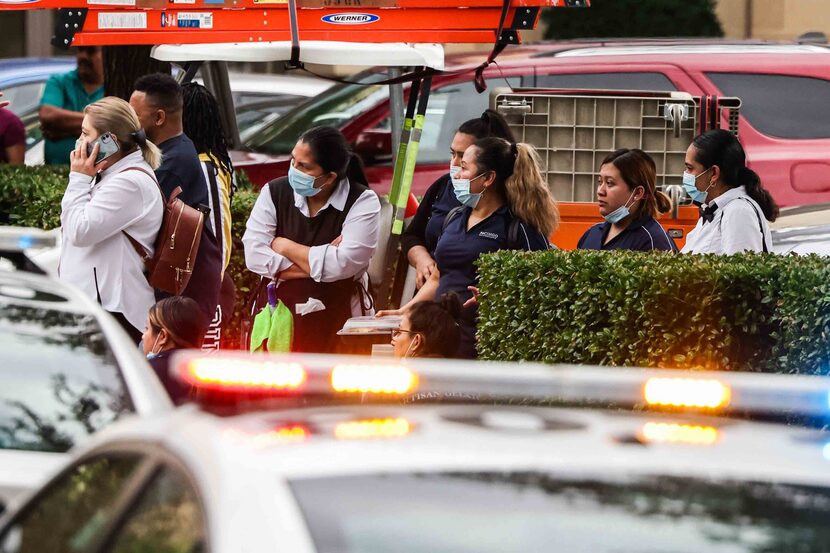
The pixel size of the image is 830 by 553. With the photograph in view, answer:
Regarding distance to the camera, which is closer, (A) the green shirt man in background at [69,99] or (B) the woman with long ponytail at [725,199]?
(B) the woman with long ponytail at [725,199]

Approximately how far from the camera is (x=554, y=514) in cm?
244

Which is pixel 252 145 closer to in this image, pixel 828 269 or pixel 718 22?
pixel 828 269

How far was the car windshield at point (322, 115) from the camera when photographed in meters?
11.5

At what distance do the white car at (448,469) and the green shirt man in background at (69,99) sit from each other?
8.91m

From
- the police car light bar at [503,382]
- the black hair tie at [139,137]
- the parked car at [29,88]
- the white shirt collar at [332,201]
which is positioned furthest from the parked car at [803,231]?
the police car light bar at [503,382]

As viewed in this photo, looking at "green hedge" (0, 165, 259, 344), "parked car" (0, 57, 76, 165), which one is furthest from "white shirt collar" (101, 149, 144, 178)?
"parked car" (0, 57, 76, 165)

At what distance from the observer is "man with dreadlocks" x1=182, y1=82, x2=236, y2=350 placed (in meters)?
7.72

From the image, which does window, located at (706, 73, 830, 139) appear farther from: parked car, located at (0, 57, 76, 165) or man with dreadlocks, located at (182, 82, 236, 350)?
parked car, located at (0, 57, 76, 165)

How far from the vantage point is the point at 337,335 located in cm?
781

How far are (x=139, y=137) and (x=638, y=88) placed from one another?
17.1 ft

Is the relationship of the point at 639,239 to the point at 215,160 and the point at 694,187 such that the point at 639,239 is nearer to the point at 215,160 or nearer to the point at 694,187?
the point at 694,187

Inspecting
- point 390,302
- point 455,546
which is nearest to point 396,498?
point 455,546

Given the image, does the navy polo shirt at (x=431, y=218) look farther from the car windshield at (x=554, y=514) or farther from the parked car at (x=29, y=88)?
the parked car at (x=29, y=88)

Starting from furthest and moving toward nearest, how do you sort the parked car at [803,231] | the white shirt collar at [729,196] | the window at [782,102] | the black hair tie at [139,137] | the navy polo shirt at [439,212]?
1. the window at [782,102]
2. the parked car at [803,231]
3. the navy polo shirt at [439,212]
4. the white shirt collar at [729,196]
5. the black hair tie at [139,137]
